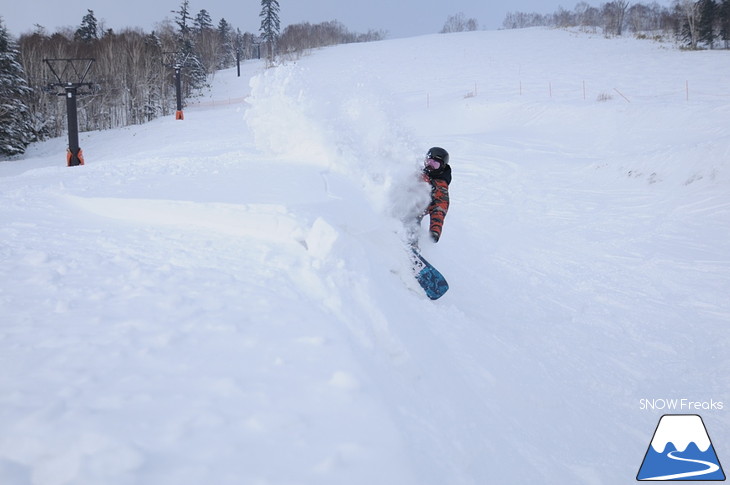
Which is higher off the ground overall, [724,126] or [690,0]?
[690,0]

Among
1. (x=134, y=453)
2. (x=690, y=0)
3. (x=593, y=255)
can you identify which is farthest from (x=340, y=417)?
(x=690, y=0)

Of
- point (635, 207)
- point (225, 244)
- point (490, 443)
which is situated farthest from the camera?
point (635, 207)

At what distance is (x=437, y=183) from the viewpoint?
5.61 meters

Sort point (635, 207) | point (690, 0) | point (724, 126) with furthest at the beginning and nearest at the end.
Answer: point (690, 0) → point (724, 126) → point (635, 207)

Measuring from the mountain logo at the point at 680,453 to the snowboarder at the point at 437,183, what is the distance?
286cm

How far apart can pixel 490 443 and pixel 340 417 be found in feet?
3.37

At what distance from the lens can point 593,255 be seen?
7051 mm

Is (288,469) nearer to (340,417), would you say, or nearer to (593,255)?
(340,417)

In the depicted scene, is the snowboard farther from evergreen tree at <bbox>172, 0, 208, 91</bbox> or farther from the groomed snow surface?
evergreen tree at <bbox>172, 0, 208, 91</bbox>

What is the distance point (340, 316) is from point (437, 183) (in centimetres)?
305

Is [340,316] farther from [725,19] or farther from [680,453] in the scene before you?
[725,19]

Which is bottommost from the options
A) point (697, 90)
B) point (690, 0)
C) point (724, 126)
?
point (724, 126)

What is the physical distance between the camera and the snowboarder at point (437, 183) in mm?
5406

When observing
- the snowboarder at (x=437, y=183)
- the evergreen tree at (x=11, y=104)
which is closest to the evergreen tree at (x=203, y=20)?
the evergreen tree at (x=11, y=104)
